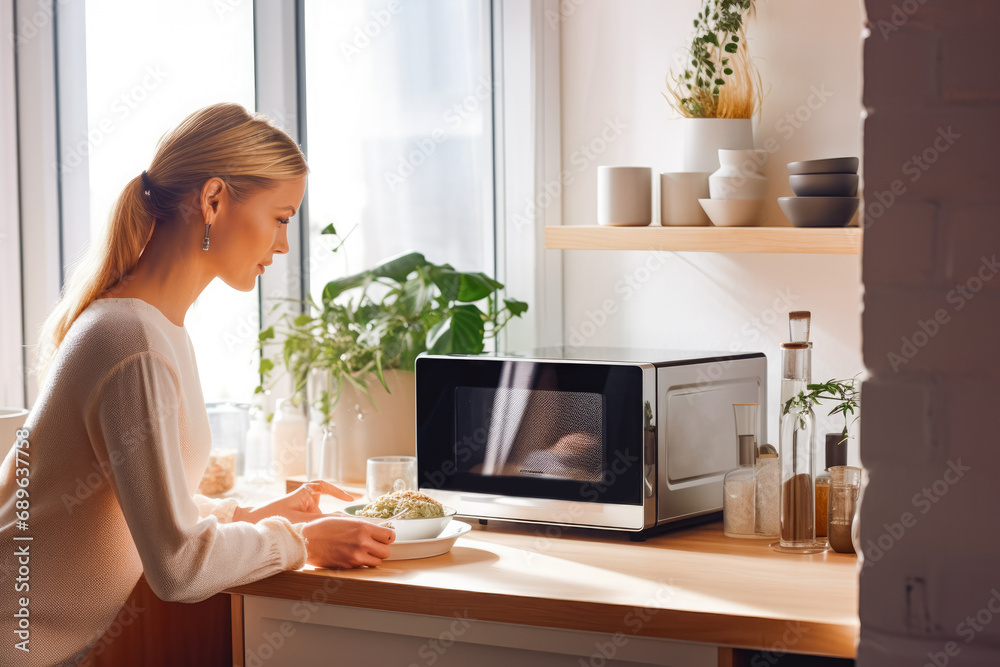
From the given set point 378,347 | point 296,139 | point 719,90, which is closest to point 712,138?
point 719,90

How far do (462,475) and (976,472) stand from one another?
0.94 m

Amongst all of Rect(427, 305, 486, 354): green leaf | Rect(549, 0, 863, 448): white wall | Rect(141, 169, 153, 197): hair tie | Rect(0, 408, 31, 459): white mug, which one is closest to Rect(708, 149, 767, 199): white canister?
Rect(549, 0, 863, 448): white wall

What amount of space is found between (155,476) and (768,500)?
915 millimetres

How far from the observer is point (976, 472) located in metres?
0.94

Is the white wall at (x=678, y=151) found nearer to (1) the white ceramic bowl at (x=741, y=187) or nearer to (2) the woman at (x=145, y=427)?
(1) the white ceramic bowl at (x=741, y=187)

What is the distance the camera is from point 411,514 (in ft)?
5.03

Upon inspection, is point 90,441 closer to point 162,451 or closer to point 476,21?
point 162,451

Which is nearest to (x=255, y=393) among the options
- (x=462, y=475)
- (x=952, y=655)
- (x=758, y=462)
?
(x=462, y=475)

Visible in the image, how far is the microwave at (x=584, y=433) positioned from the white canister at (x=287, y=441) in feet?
1.65

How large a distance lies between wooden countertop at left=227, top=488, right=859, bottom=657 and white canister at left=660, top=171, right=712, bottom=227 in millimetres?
591

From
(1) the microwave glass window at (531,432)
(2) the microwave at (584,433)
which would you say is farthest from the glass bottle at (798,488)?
(1) the microwave glass window at (531,432)

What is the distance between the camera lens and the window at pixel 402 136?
2238 mm

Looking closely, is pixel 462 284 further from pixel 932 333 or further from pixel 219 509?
pixel 932 333

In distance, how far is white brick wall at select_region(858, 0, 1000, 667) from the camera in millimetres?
931
